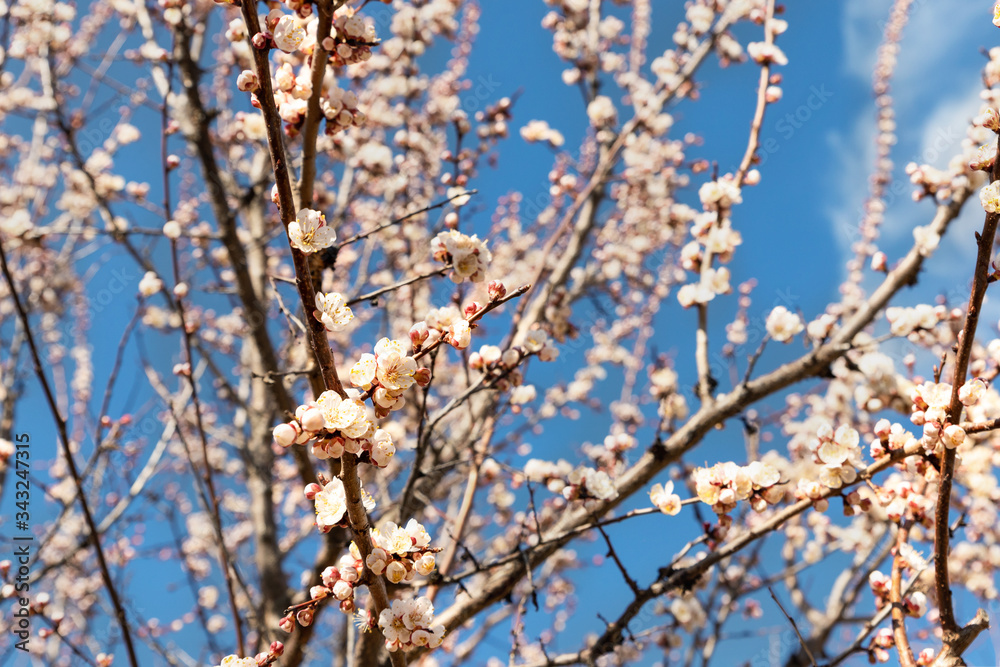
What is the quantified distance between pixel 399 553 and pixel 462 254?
96 cm

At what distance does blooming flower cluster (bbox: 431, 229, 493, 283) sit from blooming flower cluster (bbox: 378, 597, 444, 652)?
96 centimetres

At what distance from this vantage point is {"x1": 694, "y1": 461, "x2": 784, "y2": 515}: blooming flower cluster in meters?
2.01

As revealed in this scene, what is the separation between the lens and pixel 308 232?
4.22 feet

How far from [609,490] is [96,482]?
4.98 m

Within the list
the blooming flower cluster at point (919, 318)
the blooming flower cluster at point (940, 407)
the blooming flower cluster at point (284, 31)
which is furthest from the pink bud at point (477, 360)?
the blooming flower cluster at point (919, 318)

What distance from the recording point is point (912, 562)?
2080 millimetres

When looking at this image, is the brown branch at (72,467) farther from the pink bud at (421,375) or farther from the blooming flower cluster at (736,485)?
the blooming flower cluster at (736,485)

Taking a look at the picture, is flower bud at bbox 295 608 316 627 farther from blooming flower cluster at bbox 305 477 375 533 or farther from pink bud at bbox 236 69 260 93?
pink bud at bbox 236 69 260 93

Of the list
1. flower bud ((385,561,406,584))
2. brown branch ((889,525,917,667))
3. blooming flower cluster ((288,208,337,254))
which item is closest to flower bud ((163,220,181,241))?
blooming flower cluster ((288,208,337,254))

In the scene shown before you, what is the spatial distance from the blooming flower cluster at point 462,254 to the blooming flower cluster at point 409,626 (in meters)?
0.96

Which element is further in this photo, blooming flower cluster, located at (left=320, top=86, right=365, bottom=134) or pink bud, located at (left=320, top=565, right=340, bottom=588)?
blooming flower cluster, located at (left=320, top=86, right=365, bottom=134)

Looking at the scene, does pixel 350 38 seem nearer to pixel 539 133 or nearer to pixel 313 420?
pixel 313 420

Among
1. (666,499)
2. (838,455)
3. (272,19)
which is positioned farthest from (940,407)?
(272,19)

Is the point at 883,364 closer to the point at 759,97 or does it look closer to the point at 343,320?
the point at 759,97
